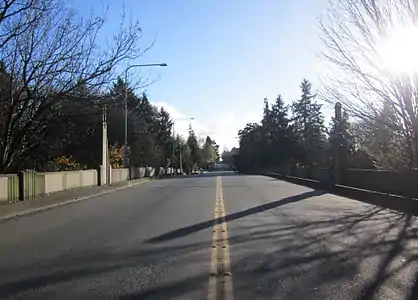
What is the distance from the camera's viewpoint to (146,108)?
102688mm

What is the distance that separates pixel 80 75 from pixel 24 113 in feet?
13.9

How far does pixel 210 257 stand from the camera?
36.2ft

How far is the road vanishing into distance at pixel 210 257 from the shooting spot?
8266 millimetres

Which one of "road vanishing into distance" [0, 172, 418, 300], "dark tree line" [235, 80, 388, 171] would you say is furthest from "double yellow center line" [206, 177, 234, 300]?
"dark tree line" [235, 80, 388, 171]

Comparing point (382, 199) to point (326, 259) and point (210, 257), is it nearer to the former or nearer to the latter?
point (326, 259)

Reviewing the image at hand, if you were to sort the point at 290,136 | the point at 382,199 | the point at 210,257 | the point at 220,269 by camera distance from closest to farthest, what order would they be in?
Answer: the point at 220,269
the point at 210,257
the point at 382,199
the point at 290,136

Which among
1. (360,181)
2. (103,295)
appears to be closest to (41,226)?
(103,295)

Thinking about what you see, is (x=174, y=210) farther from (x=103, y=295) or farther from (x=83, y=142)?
(x=83, y=142)

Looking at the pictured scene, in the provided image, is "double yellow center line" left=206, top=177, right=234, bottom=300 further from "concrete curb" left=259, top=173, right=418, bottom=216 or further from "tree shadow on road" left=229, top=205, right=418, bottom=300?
"concrete curb" left=259, top=173, right=418, bottom=216

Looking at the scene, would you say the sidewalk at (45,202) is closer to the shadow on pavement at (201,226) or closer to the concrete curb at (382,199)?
the shadow on pavement at (201,226)

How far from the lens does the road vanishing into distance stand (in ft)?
27.1

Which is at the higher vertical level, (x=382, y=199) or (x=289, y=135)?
(x=289, y=135)

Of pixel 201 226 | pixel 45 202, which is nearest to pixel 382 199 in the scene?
pixel 201 226

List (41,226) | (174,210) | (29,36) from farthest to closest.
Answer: (29,36) < (174,210) < (41,226)
